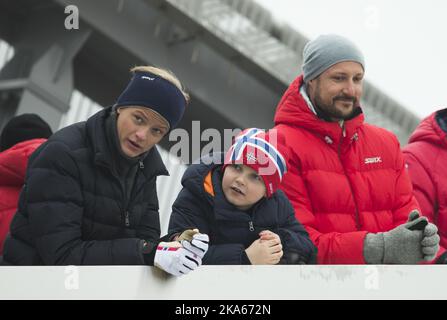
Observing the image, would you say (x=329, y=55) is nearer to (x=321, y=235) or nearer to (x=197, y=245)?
(x=321, y=235)

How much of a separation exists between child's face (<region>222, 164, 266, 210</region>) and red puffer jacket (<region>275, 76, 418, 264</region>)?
0.26m

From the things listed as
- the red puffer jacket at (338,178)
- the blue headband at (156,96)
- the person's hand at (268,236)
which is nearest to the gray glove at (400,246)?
the red puffer jacket at (338,178)

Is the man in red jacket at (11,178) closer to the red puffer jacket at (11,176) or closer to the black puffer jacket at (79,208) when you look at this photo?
the red puffer jacket at (11,176)

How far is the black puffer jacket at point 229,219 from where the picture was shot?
8.84ft

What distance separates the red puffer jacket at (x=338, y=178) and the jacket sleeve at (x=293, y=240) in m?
0.09

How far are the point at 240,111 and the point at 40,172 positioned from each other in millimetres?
6876

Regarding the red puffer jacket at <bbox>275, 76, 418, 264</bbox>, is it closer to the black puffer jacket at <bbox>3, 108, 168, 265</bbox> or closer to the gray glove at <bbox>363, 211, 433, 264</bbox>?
the gray glove at <bbox>363, 211, 433, 264</bbox>

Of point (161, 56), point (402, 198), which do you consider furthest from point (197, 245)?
point (161, 56)

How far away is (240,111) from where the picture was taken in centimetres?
924

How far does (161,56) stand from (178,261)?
6.72 m

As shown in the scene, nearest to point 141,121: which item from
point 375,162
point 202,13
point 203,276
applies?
point 203,276

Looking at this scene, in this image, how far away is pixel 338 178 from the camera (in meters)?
3.03

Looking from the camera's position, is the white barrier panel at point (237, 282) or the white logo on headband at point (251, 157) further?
the white logo on headband at point (251, 157)

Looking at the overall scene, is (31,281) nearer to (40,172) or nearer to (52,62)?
(40,172)
